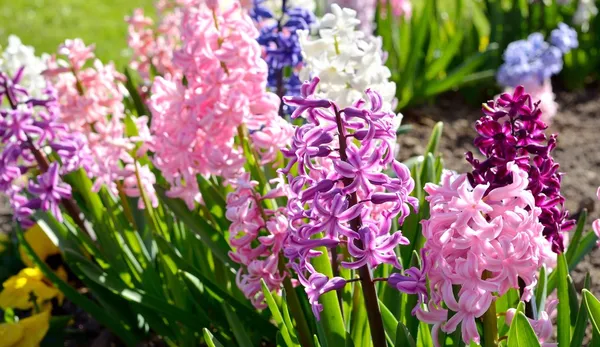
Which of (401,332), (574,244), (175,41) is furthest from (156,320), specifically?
(175,41)

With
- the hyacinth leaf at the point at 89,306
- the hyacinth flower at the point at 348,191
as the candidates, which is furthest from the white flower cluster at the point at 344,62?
the hyacinth leaf at the point at 89,306

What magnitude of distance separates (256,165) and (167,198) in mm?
305

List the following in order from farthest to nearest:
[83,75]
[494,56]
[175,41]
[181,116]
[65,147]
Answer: [494,56] < [175,41] < [83,75] < [65,147] < [181,116]

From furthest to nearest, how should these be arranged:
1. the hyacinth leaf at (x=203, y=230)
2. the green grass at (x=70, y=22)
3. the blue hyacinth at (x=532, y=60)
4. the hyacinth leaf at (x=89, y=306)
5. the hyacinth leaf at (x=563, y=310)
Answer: the green grass at (x=70, y=22)
the blue hyacinth at (x=532, y=60)
the hyacinth leaf at (x=89, y=306)
the hyacinth leaf at (x=203, y=230)
the hyacinth leaf at (x=563, y=310)

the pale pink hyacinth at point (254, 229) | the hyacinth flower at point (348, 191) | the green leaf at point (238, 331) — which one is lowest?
the green leaf at point (238, 331)

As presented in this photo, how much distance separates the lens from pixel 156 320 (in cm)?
244

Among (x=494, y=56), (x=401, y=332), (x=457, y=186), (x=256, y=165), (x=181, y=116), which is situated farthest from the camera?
(x=494, y=56)

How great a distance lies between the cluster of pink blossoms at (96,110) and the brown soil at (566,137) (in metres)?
1.77

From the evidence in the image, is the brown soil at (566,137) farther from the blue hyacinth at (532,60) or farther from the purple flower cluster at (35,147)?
the purple flower cluster at (35,147)

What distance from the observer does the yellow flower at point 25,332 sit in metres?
2.37

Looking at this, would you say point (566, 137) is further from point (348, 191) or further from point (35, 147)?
point (348, 191)

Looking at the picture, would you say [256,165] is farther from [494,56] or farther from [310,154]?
[494,56]

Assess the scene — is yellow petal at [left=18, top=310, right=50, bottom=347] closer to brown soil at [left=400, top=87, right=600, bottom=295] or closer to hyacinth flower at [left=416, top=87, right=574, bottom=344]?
hyacinth flower at [left=416, top=87, right=574, bottom=344]

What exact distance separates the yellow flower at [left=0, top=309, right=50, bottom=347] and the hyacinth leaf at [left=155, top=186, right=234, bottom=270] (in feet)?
1.75
